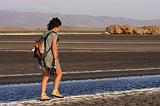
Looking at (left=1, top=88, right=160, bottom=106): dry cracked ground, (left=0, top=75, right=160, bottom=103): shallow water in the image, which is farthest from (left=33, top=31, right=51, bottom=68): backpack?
(left=0, top=75, right=160, bottom=103): shallow water

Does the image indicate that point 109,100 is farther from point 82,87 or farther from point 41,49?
point 82,87

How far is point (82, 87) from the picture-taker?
1639cm

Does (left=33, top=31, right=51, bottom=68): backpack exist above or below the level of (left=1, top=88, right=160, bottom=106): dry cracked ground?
above

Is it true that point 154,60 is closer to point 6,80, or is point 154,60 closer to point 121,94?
point 6,80

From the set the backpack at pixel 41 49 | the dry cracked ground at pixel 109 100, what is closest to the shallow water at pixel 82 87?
the dry cracked ground at pixel 109 100

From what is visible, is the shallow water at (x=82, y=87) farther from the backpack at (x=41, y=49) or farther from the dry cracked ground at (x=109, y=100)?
the backpack at (x=41, y=49)

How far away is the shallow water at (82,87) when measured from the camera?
14.3m

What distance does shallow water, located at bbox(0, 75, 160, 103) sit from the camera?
1427 centimetres

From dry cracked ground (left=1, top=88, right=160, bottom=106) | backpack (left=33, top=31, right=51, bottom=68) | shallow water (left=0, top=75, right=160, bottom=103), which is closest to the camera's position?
dry cracked ground (left=1, top=88, right=160, bottom=106)

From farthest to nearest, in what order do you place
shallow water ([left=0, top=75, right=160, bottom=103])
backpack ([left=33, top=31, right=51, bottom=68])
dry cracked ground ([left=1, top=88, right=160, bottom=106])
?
shallow water ([left=0, top=75, right=160, bottom=103])
backpack ([left=33, top=31, right=51, bottom=68])
dry cracked ground ([left=1, top=88, right=160, bottom=106])

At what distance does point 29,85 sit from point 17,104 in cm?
516

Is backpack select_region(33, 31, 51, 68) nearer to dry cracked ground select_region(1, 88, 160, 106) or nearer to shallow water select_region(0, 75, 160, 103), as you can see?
dry cracked ground select_region(1, 88, 160, 106)

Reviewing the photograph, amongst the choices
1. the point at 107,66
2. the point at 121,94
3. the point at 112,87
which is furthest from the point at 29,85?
the point at 107,66

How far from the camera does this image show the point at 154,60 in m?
29.0
